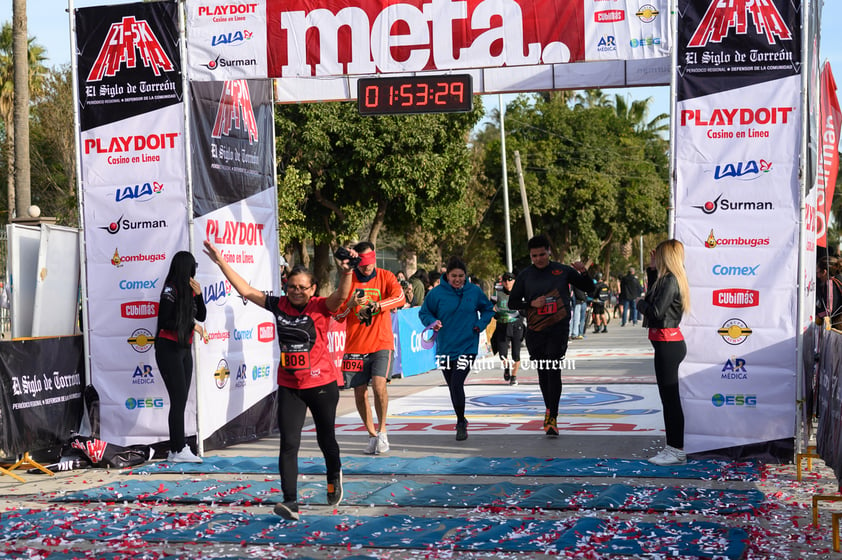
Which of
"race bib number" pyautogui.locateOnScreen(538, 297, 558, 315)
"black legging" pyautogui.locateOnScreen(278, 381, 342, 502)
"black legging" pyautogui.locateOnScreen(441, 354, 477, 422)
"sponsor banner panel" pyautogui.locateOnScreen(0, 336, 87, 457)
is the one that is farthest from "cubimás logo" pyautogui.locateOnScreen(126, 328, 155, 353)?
"race bib number" pyautogui.locateOnScreen(538, 297, 558, 315)

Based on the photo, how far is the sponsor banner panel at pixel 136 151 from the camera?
9984 millimetres

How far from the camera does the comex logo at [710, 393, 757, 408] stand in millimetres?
9062

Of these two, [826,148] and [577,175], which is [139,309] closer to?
[826,148]

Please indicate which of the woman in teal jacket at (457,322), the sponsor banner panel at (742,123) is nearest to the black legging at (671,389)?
the sponsor banner panel at (742,123)

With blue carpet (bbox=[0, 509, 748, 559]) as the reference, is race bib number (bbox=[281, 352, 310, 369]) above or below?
above

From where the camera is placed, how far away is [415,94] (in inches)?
403

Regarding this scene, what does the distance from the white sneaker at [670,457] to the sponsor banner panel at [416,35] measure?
3.86 metres

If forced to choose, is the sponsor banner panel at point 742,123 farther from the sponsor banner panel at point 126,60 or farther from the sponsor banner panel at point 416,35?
the sponsor banner panel at point 126,60

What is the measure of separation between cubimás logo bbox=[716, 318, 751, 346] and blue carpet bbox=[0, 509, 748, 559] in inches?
116

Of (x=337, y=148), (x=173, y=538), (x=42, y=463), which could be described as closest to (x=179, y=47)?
(x=42, y=463)

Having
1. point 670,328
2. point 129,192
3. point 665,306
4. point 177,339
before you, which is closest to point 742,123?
point 665,306

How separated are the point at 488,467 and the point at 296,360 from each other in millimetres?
2516

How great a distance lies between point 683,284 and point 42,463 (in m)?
6.35

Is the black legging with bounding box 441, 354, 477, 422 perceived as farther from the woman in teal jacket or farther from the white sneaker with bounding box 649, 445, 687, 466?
the white sneaker with bounding box 649, 445, 687, 466
